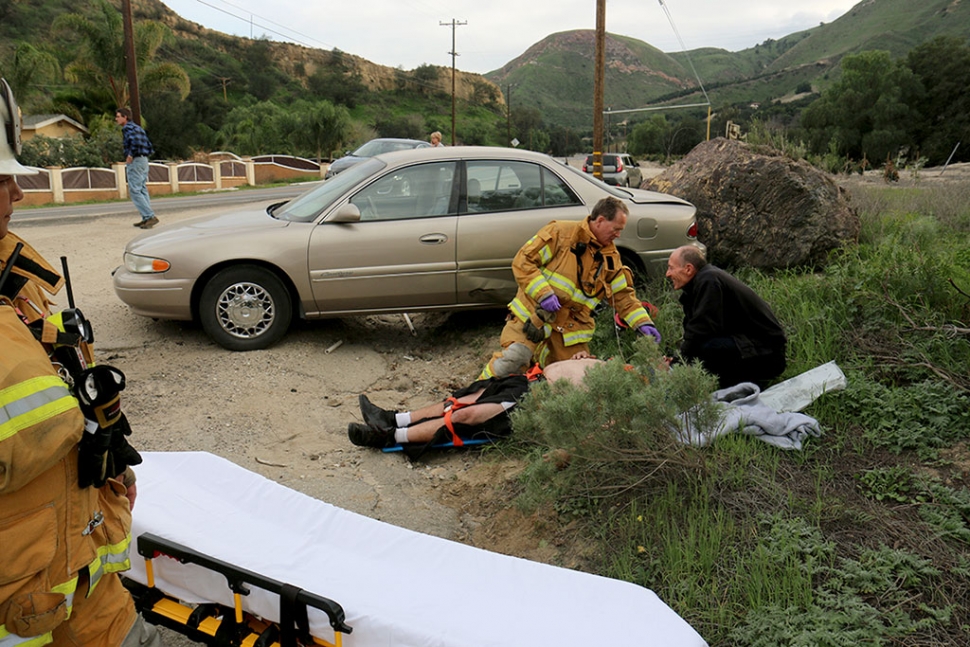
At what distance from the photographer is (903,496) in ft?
10.5

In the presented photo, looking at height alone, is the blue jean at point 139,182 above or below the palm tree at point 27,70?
below

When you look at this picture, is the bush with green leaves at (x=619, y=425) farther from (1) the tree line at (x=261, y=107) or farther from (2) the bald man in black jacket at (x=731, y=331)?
(1) the tree line at (x=261, y=107)

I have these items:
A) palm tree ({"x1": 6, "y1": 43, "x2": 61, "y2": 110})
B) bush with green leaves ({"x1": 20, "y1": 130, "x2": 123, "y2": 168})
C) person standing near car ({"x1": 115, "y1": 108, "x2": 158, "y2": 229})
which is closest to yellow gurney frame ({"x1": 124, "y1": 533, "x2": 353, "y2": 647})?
person standing near car ({"x1": 115, "y1": 108, "x2": 158, "y2": 229})

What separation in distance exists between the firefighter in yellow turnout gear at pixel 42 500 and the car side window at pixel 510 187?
4758 mm

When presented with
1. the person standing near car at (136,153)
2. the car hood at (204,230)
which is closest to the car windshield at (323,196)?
the car hood at (204,230)

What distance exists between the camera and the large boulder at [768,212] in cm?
706

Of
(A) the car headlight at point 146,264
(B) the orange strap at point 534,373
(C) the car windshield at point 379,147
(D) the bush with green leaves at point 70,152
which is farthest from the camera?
(D) the bush with green leaves at point 70,152

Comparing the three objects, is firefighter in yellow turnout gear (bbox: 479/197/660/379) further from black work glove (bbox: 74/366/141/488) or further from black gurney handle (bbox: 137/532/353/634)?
black work glove (bbox: 74/366/141/488)

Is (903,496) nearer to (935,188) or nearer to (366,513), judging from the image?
(366,513)

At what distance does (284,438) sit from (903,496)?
363 centimetres

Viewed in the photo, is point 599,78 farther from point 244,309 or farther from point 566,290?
point 244,309

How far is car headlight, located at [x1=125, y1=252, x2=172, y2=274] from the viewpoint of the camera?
586cm

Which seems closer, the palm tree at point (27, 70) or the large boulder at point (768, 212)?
the large boulder at point (768, 212)

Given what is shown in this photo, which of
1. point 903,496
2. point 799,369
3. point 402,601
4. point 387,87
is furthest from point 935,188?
point 387,87
